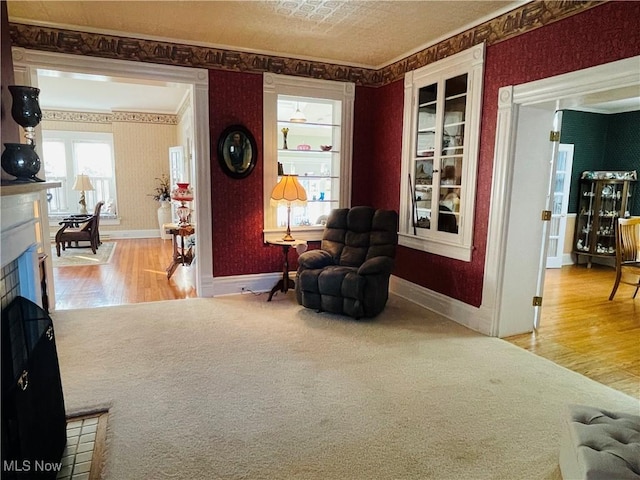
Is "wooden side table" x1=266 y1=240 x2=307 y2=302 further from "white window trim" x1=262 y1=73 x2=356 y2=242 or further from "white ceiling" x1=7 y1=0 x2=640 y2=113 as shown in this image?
"white ceiling" x1=7 y1=0 x2=640 y2=113

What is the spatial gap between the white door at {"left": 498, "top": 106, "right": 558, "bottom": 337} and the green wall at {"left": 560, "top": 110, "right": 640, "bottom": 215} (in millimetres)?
3657

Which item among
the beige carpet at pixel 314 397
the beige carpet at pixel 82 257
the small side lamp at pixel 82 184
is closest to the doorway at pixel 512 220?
the beige carpet at pixel 314 397

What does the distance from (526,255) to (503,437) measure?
1.91 m

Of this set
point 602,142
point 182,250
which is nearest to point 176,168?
point 182,250

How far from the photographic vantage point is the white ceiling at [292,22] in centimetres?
325

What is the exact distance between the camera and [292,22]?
362cm

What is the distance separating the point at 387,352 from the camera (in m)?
3.23

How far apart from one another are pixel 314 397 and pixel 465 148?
2.71 metres

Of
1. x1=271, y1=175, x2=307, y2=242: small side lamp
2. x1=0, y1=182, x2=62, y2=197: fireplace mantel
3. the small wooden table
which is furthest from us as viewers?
the small wooden table

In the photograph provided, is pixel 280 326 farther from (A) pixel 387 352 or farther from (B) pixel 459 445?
(B) pixel 459 445

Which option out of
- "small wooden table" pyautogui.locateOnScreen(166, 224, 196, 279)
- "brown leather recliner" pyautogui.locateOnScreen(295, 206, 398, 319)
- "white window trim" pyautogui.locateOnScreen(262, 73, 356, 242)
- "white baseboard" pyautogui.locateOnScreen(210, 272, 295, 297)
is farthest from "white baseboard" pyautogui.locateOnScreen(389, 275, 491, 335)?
"small wooden table" pyautogui.locateOnScreen(166, 224, 196, 279)

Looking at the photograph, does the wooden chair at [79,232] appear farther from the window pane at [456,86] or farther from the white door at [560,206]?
the white door at [560,206]

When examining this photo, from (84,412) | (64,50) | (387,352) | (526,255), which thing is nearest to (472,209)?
(526,255)

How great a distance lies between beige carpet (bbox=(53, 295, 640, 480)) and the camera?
1.98 metres
